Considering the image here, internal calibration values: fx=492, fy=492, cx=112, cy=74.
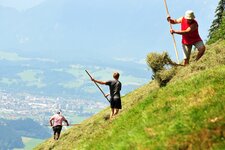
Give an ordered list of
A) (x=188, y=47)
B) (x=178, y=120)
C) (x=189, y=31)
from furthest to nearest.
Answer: (x=188, y=47)
(x=189, y=31)
(x=178, y=120)

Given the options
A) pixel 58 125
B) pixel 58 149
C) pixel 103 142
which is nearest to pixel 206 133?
pixel 103 142

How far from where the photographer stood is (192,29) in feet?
68.6

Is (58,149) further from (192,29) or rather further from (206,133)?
(206,133)

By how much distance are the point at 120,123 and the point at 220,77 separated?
349 cm

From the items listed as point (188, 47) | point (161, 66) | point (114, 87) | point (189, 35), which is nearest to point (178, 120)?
point (189, 35)

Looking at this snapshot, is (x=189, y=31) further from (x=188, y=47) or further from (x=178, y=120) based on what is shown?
(x=178, y=120)

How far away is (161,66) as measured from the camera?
2689cm

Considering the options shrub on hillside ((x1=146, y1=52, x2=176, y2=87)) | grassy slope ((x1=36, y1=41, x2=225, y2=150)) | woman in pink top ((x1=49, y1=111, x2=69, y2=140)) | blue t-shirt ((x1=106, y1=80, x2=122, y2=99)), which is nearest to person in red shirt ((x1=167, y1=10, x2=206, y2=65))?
blue t-shirt ((x1=106, y1=80, x2=122, y2=99))

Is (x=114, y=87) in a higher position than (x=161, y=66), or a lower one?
A: higher

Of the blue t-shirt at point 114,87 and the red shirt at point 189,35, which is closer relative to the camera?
the red shirt at point 189,35

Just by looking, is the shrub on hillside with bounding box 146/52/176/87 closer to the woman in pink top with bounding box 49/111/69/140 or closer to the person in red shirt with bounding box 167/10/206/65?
the person in red shirt with bounding box 167/10/206/65

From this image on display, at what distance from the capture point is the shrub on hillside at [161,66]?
26.5 metres

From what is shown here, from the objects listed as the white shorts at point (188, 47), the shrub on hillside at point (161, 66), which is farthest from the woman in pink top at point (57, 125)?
the white shorts at point (188, 47)

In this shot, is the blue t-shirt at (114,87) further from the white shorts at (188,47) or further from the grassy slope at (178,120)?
the grassy slope at (178,120)
